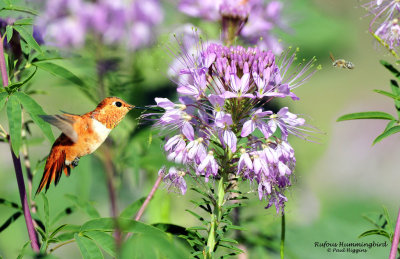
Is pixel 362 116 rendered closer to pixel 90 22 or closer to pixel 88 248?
pixel 88 248

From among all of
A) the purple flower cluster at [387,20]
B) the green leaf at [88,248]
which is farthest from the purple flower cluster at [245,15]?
the green leaf at [88,248]

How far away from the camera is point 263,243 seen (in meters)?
1.56

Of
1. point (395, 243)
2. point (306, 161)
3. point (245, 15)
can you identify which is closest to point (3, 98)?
point (395, 243)

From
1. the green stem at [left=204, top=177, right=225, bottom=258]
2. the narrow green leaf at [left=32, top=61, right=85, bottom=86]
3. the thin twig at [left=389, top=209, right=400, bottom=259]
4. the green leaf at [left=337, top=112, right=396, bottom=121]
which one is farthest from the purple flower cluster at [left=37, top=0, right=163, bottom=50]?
the thin twig at [left=389, top=209, right=400, bottom=259]

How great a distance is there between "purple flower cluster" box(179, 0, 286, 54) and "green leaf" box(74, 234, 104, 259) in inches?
36.6

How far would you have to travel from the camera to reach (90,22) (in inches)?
70.4

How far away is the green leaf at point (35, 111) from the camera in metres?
0.96

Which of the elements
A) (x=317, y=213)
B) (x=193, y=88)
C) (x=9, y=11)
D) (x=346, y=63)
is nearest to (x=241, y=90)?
(x=193, y=88)

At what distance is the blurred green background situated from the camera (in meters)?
1.56

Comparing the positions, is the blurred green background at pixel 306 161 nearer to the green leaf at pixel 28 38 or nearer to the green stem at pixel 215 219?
the green stem at pixel 215 219

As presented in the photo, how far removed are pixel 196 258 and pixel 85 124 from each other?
331 mm

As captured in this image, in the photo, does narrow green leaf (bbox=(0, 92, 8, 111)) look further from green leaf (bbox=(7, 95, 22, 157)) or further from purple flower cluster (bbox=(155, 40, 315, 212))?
purple flower cluster (bbox=(155, 40, 315, 212))

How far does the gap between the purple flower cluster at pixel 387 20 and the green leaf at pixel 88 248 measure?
2.24 ft

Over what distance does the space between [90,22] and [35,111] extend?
2.87 ft
